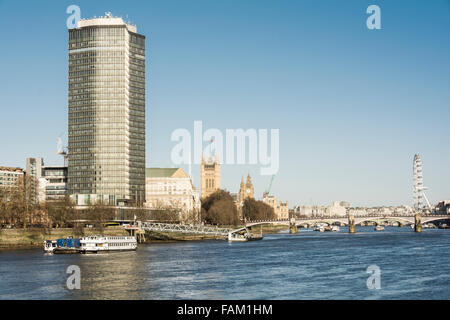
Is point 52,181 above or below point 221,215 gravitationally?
above

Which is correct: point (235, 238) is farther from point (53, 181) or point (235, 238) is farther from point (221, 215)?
point (53, 181)

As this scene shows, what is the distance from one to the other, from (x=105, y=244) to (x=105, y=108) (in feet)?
234

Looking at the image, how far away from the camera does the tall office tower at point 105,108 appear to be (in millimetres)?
162375

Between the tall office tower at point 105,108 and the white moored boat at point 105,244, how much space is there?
60432 mm

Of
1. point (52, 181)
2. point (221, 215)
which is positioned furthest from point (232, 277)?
point (52, 181)

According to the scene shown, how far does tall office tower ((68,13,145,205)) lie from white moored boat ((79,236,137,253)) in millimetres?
60432

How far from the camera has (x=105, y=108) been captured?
163 m

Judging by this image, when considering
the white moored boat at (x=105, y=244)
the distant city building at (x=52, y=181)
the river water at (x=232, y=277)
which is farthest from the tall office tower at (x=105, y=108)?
the river water at (x=232, y=277)

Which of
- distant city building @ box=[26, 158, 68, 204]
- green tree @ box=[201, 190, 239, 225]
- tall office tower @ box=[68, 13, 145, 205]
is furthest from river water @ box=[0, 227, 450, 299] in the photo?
distant city building @ box=[26, 158, 68, 204]

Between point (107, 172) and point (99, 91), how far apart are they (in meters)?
21.4

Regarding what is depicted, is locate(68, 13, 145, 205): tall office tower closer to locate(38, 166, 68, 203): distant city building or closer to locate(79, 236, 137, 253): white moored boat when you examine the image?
locate(38, 166, 68, 203): distant city building

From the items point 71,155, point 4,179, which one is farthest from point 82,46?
point 4,179

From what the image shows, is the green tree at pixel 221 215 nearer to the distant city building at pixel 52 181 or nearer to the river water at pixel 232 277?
the distant city building at pixel 52 181

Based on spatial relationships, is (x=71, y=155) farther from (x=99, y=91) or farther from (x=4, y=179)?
(x=4, y=179)
